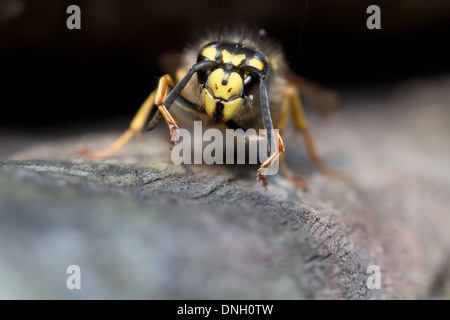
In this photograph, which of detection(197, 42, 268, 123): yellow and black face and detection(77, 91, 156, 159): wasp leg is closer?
detection(197, 42, 268, 123): yellow and black face

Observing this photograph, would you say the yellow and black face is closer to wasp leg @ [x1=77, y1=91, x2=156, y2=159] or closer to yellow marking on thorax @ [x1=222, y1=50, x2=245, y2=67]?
yellow marking on thorax @ [x1=222, y1=50, x2=245, y2=67]

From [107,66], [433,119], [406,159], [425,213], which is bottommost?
[425,213]

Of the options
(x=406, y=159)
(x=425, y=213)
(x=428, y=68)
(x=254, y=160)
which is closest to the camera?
(x=254, y=160)

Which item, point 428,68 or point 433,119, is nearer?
point 433,119

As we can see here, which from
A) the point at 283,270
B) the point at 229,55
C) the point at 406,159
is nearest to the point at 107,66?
the point at 229,55

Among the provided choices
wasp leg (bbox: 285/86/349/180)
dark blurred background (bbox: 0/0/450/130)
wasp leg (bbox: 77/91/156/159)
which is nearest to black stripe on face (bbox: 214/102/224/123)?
wasp leg (bbox: 77/91/156/159)

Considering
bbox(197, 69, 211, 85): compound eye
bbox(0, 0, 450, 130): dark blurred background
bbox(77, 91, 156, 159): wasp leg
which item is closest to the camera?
bbox(197, 69, 211, 85): compound eye

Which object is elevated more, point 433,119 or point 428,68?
point 428,68

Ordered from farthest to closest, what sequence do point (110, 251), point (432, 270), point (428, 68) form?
point (428, 68)
point (432, 270)
point (110, 251)

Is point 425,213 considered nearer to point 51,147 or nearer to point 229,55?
point 229,55
